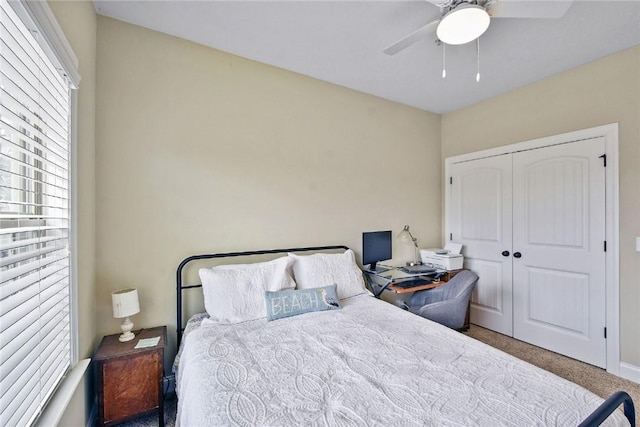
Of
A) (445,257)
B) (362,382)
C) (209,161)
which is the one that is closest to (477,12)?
(362,382)

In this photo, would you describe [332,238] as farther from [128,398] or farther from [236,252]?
[128,398]

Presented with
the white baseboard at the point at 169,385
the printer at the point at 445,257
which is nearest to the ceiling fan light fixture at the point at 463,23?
the printer at the point at 445,257

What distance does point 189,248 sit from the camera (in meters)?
2.32

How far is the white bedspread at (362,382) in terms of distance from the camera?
1.10 m

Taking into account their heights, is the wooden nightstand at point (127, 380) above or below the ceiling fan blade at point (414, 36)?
below

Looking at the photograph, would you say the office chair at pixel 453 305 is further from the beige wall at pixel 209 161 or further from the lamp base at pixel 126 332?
the lamp base at pixel 126 332

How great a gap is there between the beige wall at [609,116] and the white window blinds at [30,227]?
3866mm

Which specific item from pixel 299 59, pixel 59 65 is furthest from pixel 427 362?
pixel 299 59

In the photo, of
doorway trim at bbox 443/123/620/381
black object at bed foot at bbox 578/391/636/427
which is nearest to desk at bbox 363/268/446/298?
doorway trim at bbox 443/123/620/381

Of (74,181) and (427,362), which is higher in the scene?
(74,181)

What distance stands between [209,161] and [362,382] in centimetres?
196

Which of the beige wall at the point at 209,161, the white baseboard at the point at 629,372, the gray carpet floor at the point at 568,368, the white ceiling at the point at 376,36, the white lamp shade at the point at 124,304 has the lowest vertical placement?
the gray carpet floor at the point at 568,368

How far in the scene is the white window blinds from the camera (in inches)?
36.9

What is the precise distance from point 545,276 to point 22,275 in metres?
3.93
